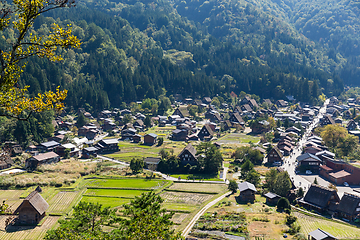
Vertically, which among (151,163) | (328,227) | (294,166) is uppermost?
(151,163)

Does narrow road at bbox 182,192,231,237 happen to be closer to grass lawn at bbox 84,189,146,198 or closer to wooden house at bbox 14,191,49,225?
grass lawn at bbox 84,189,146,198

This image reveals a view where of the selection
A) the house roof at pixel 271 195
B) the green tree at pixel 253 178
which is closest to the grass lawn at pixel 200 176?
the green tree at pixel 253 178

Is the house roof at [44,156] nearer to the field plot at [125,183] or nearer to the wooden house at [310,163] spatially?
the field plot at [125,183]

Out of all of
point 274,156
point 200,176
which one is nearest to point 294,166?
point 274,156

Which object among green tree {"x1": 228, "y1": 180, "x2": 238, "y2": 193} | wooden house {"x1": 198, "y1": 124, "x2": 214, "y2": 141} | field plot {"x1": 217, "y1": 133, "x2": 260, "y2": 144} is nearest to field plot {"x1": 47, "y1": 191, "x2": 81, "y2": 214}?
green tree {"x1": 228, "y1": 180, "x2": 238, "y2": 193}

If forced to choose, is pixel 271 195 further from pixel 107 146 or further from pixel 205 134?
pixel 107 146

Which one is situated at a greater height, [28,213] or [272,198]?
[28,213]

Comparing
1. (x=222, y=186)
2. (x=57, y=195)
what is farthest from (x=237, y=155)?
(x=57, y=195)
